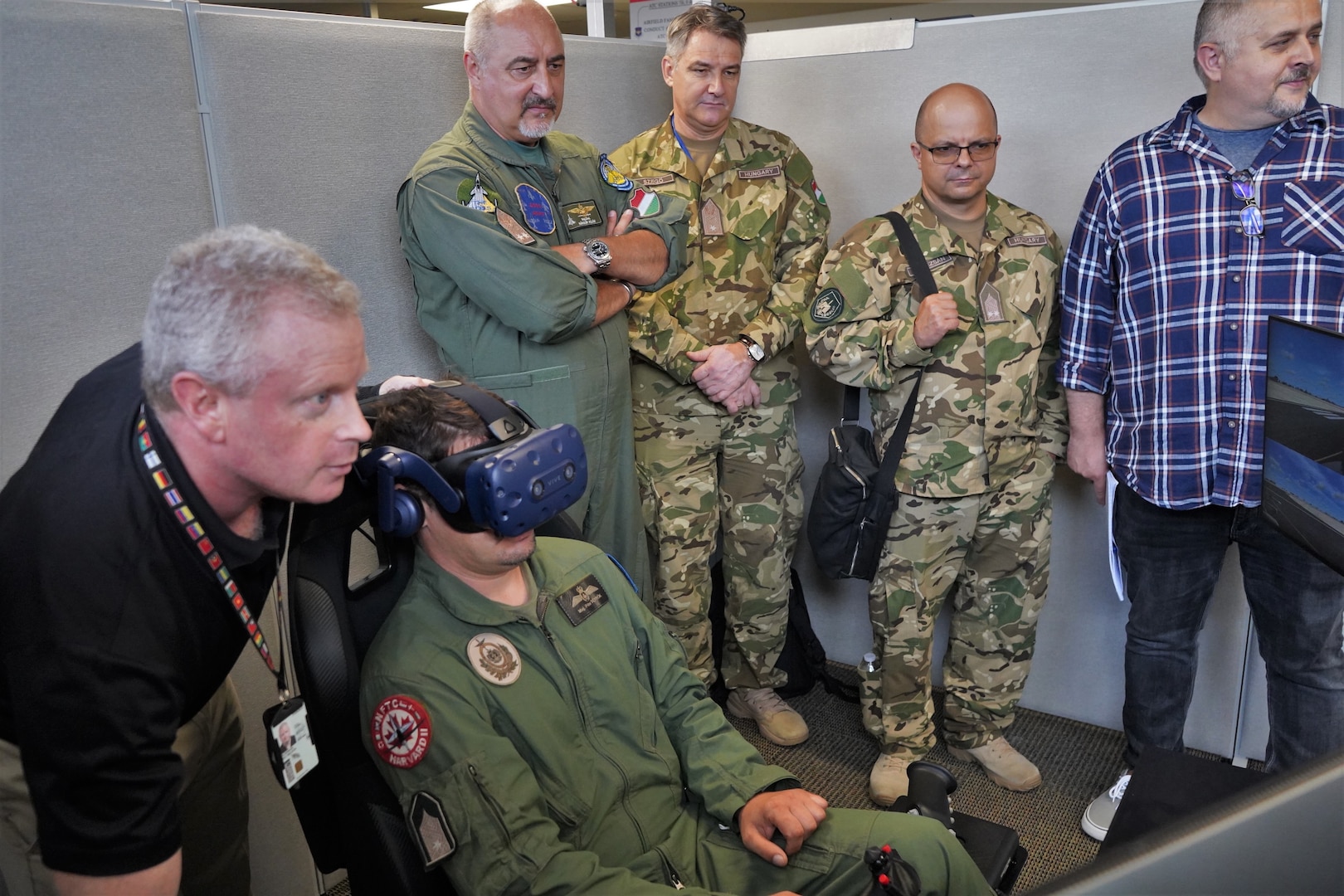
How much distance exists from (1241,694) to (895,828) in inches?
64.6

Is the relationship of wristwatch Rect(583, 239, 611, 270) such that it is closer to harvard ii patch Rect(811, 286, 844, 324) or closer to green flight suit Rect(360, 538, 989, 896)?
harvard ii patch Rect(811, 286, 844, 324)

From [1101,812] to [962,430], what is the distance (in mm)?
933

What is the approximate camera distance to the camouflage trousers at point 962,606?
2.50m

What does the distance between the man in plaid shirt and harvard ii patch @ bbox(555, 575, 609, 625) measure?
1.12 meters

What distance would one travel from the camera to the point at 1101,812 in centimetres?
243

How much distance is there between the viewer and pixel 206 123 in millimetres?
1858

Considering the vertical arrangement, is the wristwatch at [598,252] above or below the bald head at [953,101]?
below

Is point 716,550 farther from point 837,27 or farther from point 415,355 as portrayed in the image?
point 837,27

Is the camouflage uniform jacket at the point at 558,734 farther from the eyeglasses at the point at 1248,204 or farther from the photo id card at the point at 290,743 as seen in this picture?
the eyeglasses at the point at 1248,204

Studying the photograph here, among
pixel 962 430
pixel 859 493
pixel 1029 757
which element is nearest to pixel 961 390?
pixel 962 430

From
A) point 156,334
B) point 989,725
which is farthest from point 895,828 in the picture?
point 989,725

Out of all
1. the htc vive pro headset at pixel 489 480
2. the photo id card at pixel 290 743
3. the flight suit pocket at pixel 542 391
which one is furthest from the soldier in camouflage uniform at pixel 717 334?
the photo id card at pixel 290 743

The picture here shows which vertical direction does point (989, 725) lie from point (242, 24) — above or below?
below

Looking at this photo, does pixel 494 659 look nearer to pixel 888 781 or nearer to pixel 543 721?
pixel 543 721
